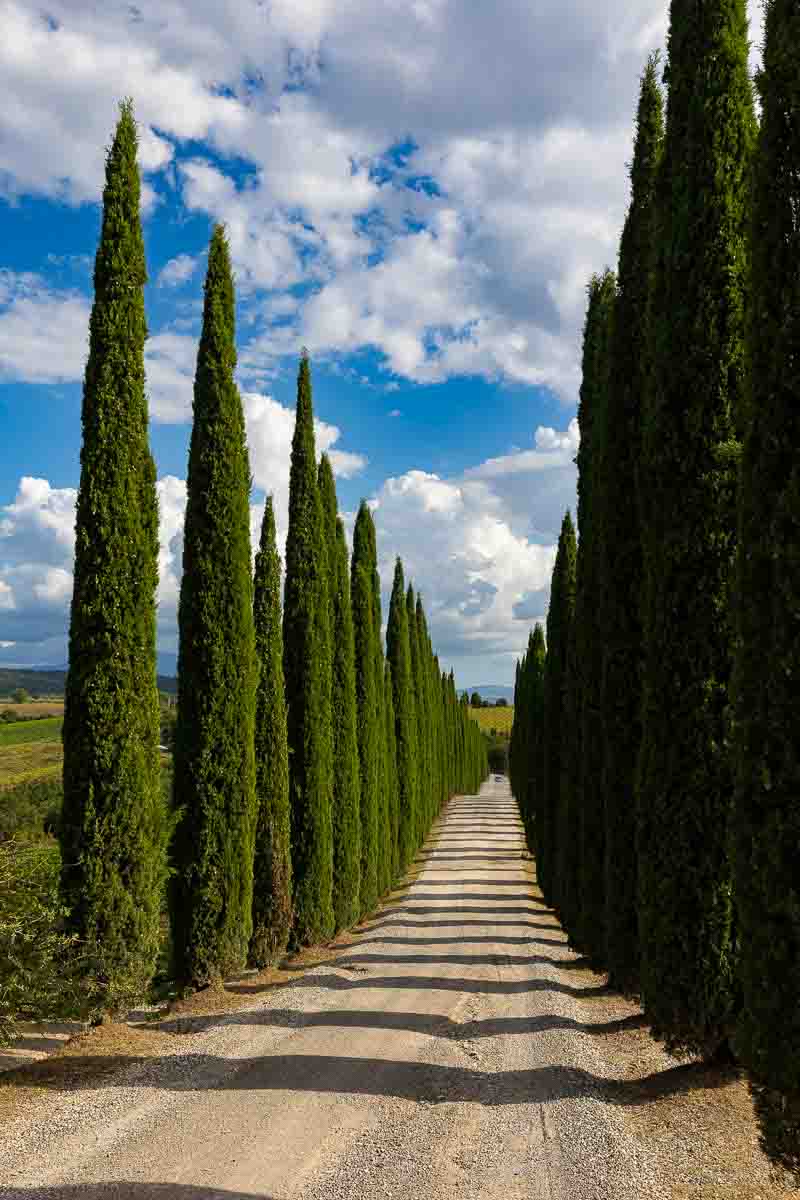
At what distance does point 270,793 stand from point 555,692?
411 inches

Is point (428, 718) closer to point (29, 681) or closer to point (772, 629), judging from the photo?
point (772, 629)

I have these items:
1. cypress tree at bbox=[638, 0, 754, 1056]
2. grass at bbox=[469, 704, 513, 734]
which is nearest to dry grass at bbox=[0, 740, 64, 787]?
cypress tree at bbox=[638, 0, 754, 1056]

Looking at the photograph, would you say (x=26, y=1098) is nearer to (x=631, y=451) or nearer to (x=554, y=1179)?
(x=554, y=1179)

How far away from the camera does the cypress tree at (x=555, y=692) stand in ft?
70.4

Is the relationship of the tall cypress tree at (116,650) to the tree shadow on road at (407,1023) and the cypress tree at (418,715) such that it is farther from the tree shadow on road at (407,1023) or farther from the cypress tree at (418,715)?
the cypress tree at (418,715)

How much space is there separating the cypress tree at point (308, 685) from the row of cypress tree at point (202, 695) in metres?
0.04

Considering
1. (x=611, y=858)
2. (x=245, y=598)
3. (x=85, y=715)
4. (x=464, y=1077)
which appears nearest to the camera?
(x=464, y=1077)

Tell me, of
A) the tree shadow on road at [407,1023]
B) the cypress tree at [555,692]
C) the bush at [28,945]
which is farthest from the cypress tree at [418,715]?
the bush at [28,945]

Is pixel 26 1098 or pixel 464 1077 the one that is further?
pixel 464 1077

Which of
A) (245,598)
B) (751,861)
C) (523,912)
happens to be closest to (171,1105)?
(751,861)

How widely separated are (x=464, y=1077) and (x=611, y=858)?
366 centimetres

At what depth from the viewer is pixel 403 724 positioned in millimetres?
31375

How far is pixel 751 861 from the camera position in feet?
18.1

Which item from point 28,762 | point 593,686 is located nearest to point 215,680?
point 593,686
